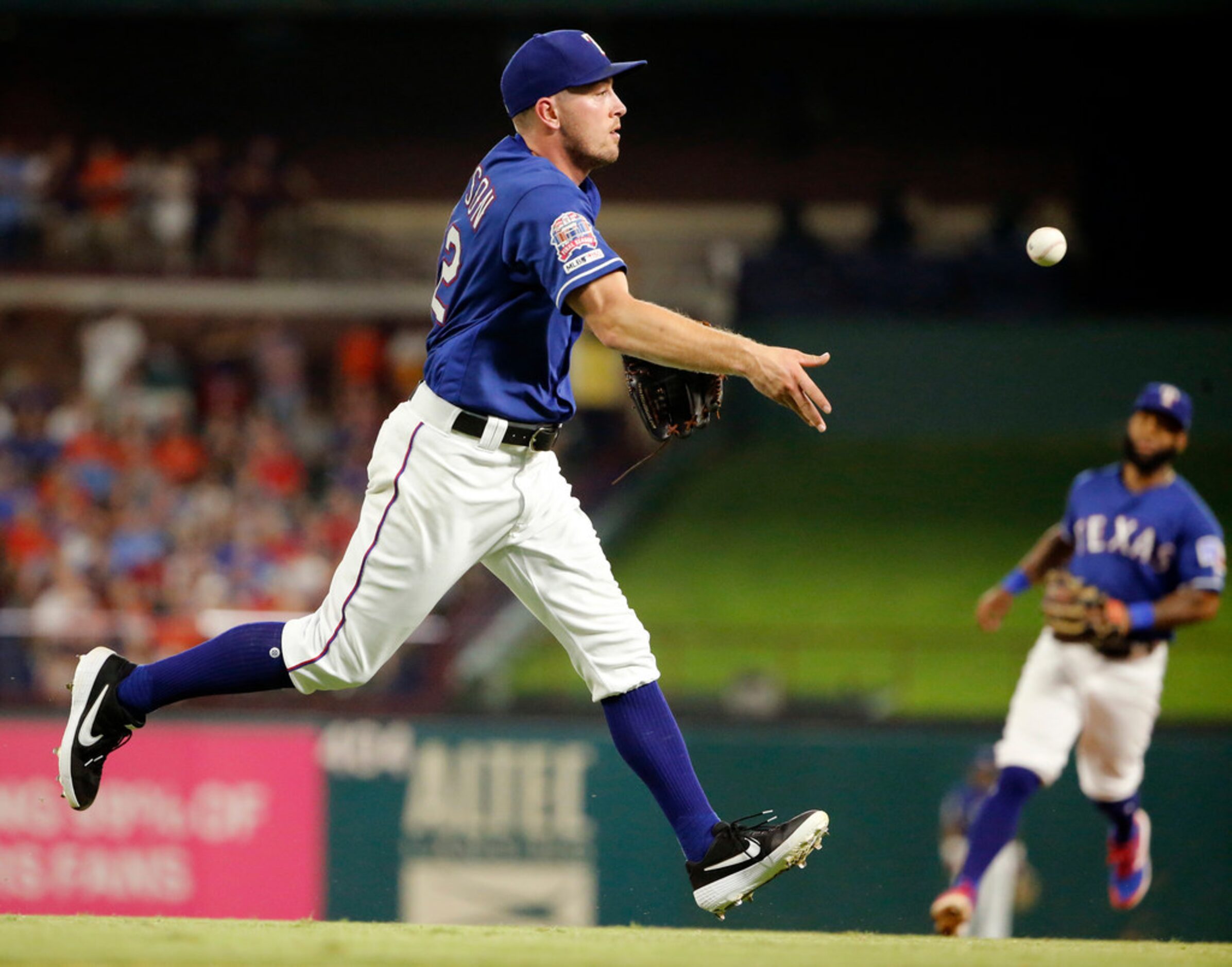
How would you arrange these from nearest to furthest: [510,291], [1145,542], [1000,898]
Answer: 1. [510,291]
2. [1145,542]
3. [1000,898]

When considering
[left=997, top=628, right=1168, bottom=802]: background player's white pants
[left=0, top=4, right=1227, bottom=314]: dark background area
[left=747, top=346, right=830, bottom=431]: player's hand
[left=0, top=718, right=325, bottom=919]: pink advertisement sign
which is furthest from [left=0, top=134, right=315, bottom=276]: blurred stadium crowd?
[left=747, top=346, right=830, bottom=431]: player's hand

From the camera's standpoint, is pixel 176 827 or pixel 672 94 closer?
pixel 176 827

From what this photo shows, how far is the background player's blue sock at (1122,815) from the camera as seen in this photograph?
260 inches

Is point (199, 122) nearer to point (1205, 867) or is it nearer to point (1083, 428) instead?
point (1083, 428)

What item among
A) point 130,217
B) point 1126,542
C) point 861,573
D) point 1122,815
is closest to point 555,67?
point 1126,542

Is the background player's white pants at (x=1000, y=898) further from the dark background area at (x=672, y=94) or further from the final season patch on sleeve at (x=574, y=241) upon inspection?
the dark background area at (x=672, y=94)

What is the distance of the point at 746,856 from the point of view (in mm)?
4031

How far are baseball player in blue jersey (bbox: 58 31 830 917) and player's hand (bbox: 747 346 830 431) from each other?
144 mm

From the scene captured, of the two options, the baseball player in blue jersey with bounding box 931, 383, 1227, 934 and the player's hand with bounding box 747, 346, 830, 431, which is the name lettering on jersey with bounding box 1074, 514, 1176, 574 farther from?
the player's hand with bounding box 747, 346, 830, 431

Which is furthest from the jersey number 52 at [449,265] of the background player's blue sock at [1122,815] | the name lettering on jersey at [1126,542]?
the background player's blue sock at [1122,815]

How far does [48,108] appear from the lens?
17.8 m

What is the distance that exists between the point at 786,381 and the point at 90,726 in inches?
81.9

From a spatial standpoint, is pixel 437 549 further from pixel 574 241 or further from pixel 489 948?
pixel 489 948

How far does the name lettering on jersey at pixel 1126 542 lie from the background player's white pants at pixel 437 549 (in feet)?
10.2
